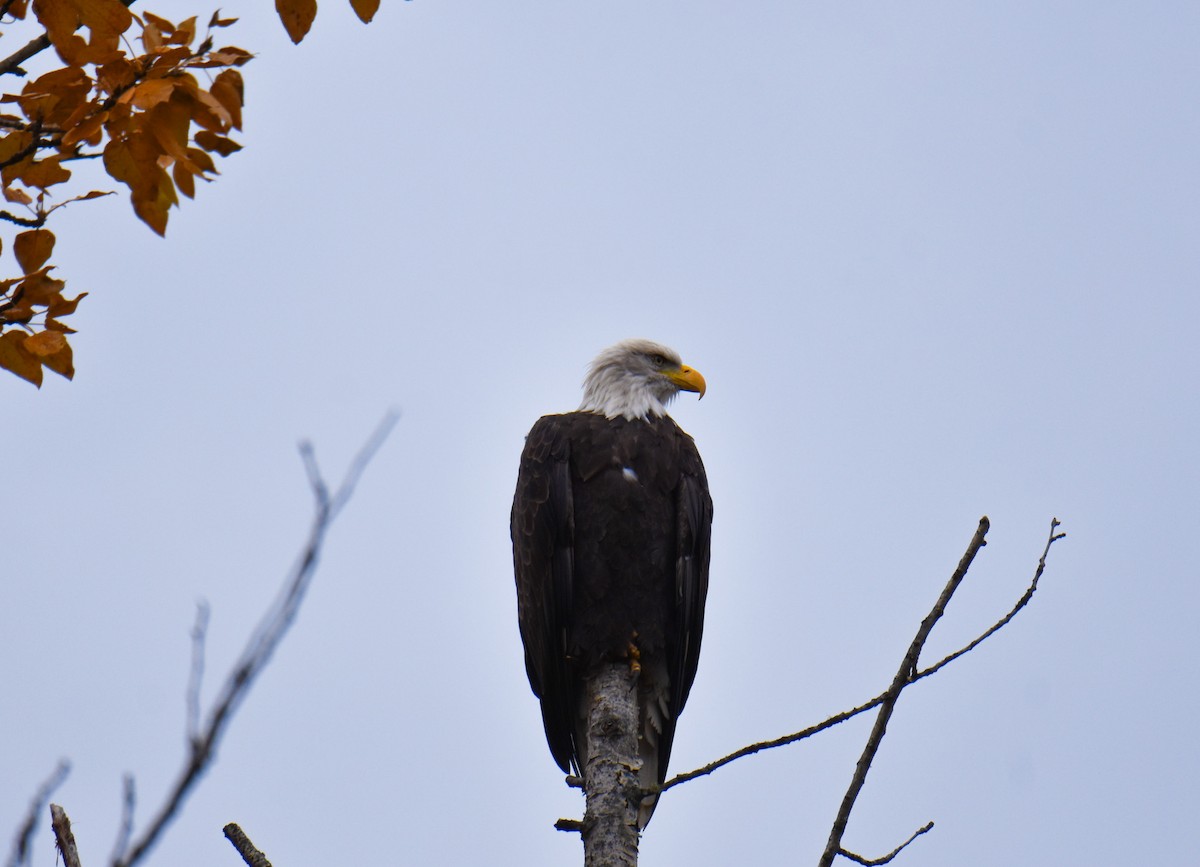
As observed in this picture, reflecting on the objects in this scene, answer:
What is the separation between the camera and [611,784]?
136 inches

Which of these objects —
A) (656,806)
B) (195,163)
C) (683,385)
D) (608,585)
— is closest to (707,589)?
(608,585)

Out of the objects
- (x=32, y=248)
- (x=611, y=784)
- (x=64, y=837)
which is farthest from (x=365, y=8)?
(x=611, y=784)

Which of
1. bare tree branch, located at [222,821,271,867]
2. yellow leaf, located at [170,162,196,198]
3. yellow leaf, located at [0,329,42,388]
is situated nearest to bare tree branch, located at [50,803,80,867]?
bare tree branch, located at [222,821,271,867]

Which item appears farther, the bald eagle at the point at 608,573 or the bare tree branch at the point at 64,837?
the bald eagle at the point at 608,573

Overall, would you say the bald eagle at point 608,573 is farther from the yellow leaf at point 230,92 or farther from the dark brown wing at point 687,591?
the yellow leaf at point 230,92

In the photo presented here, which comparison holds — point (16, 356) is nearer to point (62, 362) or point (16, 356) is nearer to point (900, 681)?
point (62, 362)

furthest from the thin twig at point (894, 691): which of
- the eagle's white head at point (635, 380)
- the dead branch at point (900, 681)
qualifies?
the eagle's white head at point (635, 380)

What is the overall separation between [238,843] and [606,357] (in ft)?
13.6

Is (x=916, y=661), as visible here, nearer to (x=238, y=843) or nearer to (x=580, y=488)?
(x=238, y=843)

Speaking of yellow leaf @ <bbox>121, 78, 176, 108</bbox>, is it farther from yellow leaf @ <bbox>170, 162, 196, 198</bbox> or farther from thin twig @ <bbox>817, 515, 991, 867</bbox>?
thin twig @ <bbox>817, 515, 991, 867</bbox>

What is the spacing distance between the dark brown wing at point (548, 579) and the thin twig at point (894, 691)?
2.63m

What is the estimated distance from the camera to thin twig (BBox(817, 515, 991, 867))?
93.5 inches

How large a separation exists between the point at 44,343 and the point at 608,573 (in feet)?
9.74

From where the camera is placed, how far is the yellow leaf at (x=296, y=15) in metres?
2.35
